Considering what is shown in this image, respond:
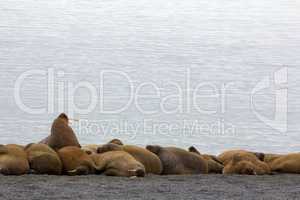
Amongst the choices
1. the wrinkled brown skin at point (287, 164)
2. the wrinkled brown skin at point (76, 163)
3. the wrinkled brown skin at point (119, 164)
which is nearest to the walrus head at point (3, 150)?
the wrinkled brown skin at point (76, 163)

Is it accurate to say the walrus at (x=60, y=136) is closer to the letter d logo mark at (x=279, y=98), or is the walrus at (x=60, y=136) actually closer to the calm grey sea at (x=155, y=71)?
the calm grey sea at (x=155, y=71)

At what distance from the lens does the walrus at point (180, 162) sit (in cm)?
450

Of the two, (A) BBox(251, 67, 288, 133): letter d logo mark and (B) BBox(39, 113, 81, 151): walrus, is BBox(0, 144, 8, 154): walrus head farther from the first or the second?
(A) BBox(251, 67, 288, 133): letter d logo mark

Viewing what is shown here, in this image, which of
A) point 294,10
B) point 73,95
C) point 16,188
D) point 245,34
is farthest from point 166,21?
point 16,188

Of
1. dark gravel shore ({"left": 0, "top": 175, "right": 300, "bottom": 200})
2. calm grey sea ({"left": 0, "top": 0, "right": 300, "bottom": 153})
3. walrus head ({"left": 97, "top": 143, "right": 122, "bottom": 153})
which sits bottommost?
dark gravel shore ({"left": 0, "top": 175, "right": 300, "bottom": 200})

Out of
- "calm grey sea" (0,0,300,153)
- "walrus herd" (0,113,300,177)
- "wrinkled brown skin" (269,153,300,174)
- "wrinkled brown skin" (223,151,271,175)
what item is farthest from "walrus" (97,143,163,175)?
"calm grey sea" (0,0,300,153)

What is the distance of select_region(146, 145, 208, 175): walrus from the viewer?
4.50 m

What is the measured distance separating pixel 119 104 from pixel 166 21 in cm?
328

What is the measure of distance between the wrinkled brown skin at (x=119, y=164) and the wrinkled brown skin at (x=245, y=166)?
56cm

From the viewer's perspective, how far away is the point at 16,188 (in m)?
3.61

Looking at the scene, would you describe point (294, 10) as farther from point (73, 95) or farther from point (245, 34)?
point (73, 95)

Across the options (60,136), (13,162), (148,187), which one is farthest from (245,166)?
(13,162)

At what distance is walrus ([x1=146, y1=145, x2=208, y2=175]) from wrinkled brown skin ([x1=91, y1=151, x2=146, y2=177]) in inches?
10.4

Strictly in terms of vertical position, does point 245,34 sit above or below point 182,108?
above
